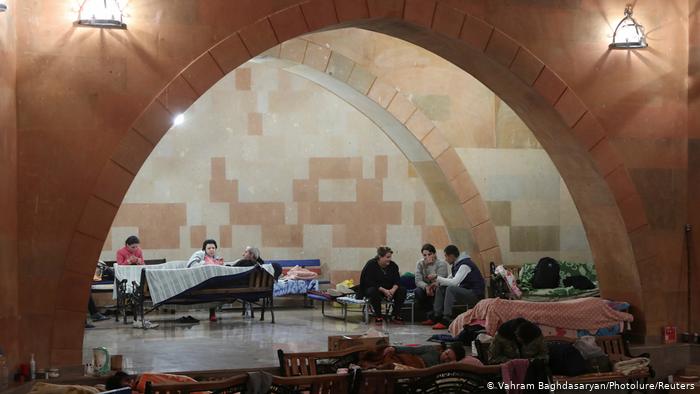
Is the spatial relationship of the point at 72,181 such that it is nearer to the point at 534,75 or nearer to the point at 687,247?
the point at 534,75

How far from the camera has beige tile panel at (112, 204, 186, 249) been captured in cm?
1407

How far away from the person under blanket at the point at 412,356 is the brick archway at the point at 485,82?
2252 mm

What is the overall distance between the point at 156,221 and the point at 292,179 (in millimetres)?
2001

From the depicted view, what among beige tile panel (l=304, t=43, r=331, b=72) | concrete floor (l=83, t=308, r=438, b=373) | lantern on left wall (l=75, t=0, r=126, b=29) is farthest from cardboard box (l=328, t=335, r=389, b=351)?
beige tile panel (l=304, t=43, r=331, b=72)

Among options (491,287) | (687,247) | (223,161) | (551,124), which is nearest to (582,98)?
(551,124)

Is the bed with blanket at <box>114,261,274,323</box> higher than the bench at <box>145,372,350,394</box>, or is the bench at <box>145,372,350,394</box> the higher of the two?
the bed with blanket at <box>114,261,274,323</box>

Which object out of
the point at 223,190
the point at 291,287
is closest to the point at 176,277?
the point at 291,287

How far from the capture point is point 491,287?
12.5 metres

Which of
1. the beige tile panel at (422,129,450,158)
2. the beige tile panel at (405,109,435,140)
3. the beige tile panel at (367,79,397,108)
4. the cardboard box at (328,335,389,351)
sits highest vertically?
the beige tile panel at (367,79,397,108)

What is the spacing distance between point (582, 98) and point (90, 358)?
4.96 meters

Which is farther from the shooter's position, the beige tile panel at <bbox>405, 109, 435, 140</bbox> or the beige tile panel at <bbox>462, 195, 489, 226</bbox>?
the beige tile panel at <bbox>462, 195, 489, 226</bbox>

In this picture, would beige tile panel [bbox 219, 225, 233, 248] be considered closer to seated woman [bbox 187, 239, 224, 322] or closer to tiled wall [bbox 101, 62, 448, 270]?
tiled wall [bbox 101, 62, 448, 270]

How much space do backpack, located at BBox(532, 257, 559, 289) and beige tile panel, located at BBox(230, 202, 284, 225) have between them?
3.83 meters

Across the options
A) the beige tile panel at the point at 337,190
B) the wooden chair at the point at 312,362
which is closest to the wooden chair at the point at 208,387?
the wooden chair at the point at 312,362
